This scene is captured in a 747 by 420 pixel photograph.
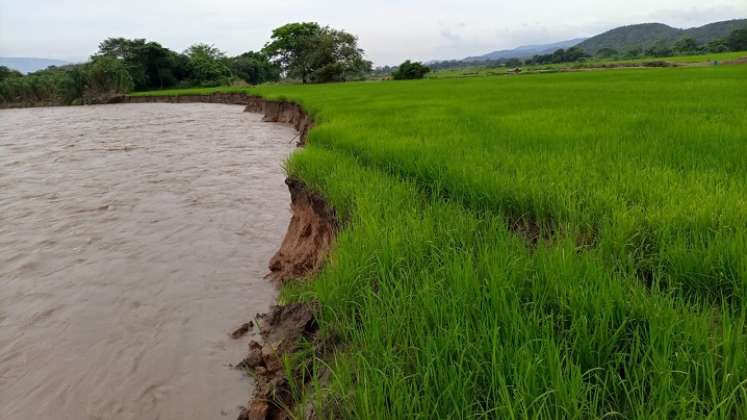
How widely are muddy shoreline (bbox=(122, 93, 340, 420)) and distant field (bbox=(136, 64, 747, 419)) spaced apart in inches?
7.0

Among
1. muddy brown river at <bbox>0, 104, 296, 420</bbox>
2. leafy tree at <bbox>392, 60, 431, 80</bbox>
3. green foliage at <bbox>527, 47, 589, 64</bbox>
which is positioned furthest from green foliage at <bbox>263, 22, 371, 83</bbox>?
green foliage at <bbox>527, 47, 589, 64</bbox>

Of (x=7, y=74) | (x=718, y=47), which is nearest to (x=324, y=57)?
(x=7, y=74)

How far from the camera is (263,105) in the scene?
25156 mm

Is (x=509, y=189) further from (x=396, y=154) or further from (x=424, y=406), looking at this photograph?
(x=424, y=406)

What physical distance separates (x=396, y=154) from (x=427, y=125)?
7.68ft

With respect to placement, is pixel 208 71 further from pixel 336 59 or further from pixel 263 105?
pixel 263 105

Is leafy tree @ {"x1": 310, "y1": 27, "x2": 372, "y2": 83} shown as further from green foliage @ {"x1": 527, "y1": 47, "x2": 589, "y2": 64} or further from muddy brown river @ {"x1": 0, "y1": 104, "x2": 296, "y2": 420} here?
green foliage @ {"x1": 527, "y1": 47, "x2": 589, "y2": 64}

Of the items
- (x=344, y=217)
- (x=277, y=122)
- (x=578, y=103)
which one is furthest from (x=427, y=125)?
(x=277, y=122)

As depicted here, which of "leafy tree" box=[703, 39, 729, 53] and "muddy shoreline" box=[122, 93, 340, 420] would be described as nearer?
"muddy shoreline" box=[122, 93, 340, 420]

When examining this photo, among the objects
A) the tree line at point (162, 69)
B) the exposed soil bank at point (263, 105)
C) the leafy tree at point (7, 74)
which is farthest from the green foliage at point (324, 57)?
the leafy tree at point (7, 74)

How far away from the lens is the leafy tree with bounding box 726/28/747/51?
6128 centimetres

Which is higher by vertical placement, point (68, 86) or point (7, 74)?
point (7, 74)

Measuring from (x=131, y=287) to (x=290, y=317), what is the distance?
76.8 inches

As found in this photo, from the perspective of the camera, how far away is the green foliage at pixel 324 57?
1973 inches
